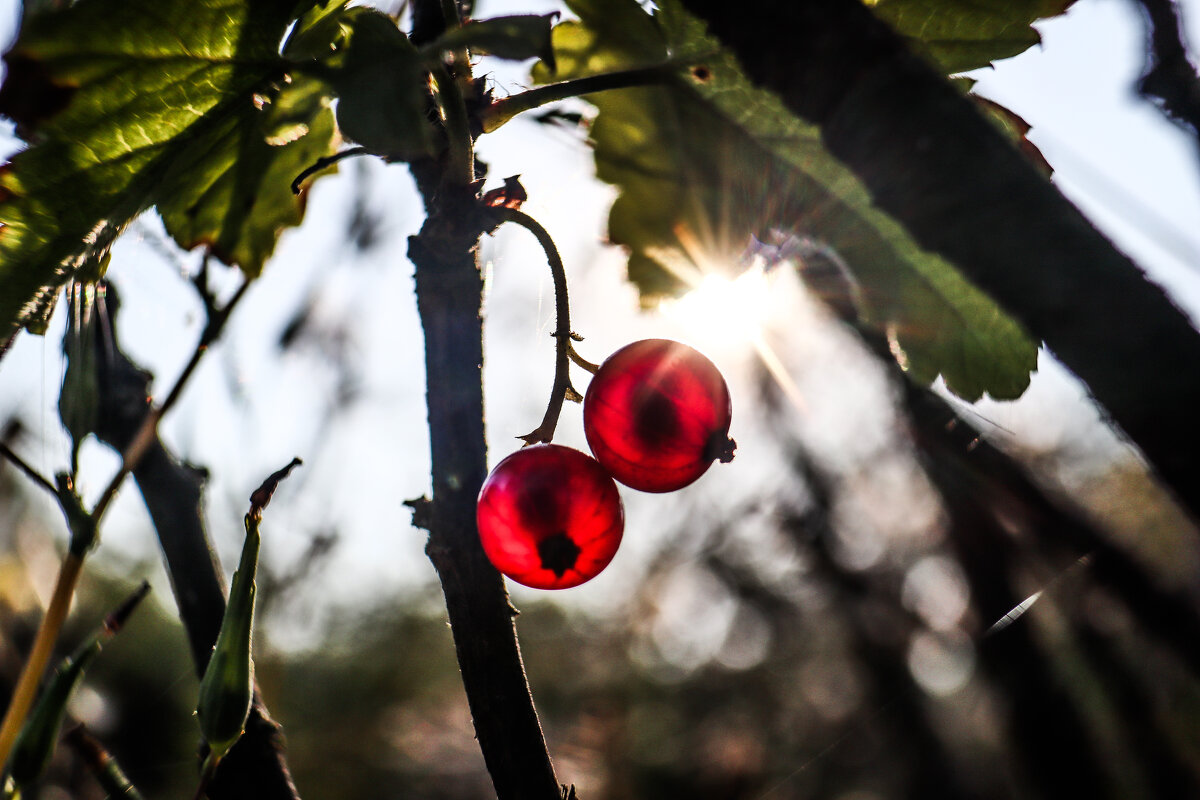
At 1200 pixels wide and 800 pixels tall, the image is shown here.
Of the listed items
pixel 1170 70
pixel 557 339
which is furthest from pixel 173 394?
pixel 1170 70

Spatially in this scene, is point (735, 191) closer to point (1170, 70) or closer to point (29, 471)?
point (1170, 70)

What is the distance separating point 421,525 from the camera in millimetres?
539

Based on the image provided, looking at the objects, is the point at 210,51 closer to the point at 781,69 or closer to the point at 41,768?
the point at 781,69

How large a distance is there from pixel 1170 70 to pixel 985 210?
1.69 ft

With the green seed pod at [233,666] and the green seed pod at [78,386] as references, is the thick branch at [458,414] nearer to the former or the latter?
the green seed pod at [233,666]

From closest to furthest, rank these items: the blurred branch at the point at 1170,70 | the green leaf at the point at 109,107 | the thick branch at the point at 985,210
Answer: the thick branch at the point at 985,210, the green leaf at the point at 109,107, the blurred branch at the point at 1170,70

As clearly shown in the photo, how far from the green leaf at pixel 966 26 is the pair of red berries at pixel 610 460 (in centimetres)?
29

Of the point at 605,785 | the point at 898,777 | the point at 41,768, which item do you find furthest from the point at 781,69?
the point at 898,777

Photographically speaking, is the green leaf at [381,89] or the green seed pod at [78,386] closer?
the green leaf at [381,89]

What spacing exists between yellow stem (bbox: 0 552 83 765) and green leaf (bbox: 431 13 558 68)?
1.43 feet

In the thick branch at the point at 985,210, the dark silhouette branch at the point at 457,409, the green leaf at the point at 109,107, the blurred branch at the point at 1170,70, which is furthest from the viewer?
the blurred branch at the point at 1170,70

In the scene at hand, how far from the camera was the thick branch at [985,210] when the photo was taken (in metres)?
0.26

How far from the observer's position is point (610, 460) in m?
0.62

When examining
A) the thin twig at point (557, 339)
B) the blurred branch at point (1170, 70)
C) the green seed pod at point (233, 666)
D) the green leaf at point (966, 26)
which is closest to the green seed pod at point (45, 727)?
the green seed pod at point (233, 666)
